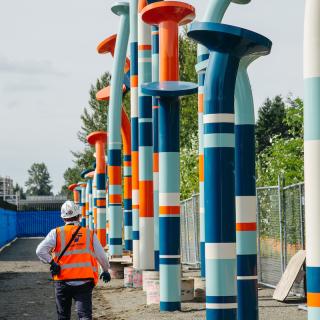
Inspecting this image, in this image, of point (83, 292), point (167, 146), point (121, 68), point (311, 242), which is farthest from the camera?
point (121, 68)

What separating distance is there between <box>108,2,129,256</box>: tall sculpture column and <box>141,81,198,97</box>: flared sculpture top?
349 inches

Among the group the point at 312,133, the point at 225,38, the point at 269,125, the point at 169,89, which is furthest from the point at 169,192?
the point at 269,125

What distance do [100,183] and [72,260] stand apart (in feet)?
67.9

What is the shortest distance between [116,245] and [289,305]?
381 inches

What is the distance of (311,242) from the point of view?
576 centimetres

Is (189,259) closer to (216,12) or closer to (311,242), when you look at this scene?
(216,12)

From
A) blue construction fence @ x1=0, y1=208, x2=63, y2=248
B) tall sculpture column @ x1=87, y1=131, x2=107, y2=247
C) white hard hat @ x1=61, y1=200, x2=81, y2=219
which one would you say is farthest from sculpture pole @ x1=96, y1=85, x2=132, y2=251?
blue construction fence @ x1=0, y1=208, x2=63, y2=248

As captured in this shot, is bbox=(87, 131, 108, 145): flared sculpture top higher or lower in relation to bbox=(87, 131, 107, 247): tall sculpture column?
higher

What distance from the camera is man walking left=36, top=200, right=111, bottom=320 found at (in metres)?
9.59

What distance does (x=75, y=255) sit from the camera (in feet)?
31.8

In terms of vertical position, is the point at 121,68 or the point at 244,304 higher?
the point at 121,68

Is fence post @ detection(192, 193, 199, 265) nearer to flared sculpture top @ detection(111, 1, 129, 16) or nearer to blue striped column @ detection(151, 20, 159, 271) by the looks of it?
flared sculpture top @ detection(111, 1, 129, 16)

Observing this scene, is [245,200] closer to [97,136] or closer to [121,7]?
[121,7]

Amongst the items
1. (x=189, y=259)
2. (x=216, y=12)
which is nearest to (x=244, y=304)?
(x=216, y=12)
